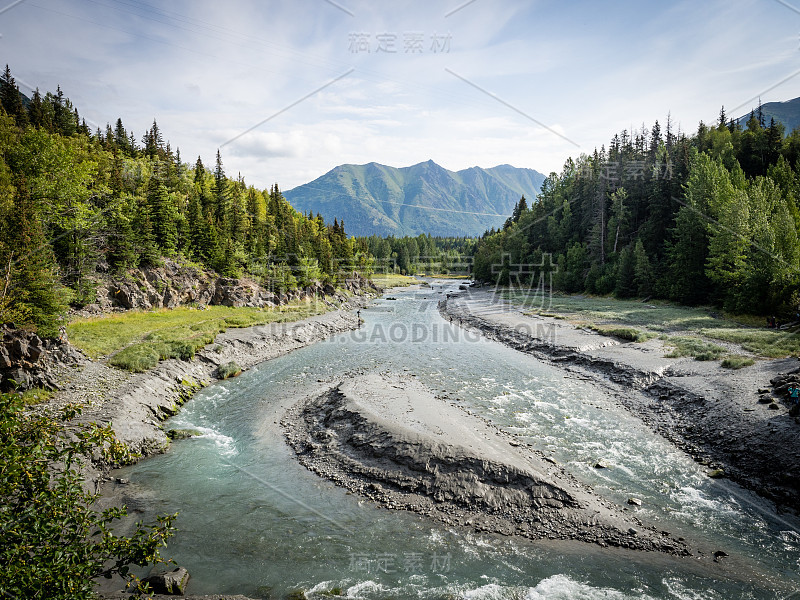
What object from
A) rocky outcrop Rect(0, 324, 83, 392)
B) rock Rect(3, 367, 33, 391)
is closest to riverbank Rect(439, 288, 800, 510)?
rock Rect(3, 367, 33, 391)

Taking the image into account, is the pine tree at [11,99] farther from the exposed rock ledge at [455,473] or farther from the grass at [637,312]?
the grass at [637,312]

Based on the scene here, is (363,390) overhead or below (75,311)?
below

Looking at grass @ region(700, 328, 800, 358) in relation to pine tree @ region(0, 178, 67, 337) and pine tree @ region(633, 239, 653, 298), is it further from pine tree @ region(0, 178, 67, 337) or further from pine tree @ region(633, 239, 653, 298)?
pine tree @ region(0, 178, 67, 337)

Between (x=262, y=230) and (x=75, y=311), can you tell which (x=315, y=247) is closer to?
(x=262, y=230)

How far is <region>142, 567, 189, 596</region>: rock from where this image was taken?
10.6 m

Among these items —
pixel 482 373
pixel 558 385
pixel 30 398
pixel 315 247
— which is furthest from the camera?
pixel 315 247

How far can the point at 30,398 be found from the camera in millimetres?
18844

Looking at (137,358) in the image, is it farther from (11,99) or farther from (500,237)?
(500,237)

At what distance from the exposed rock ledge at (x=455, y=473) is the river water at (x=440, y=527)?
0.60 meters

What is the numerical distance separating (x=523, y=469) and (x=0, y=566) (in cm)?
1503

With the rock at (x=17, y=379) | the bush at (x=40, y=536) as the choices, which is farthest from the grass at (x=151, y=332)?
the bush at (x=40, y=536)

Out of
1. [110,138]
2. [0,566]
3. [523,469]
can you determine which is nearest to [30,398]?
[0,566]

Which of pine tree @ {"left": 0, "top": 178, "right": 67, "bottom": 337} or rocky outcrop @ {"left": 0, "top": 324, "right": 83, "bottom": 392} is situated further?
pine tree @ {"left": 0, "top": 178, "right": 67, "bottom": 337}

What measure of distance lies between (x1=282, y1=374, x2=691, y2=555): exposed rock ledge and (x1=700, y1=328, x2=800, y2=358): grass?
23402mm
